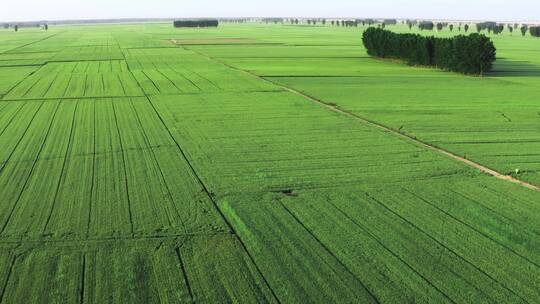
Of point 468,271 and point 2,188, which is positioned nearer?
point 468,271

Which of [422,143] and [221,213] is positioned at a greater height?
[422,143]

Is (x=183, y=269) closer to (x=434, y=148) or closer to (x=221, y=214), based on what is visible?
(x=221, y=214)

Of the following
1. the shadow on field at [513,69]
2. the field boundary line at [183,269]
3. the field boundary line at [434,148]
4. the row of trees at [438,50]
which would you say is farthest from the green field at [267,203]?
the shadow on field at [513,69]

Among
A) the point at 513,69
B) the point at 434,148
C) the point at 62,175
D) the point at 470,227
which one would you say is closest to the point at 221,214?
the point at 470,227

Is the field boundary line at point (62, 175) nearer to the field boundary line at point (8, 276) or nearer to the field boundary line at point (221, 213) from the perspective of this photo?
the field boundary line at point (8, 276)

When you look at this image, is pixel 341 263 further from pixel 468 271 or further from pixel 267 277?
pixel 468 271

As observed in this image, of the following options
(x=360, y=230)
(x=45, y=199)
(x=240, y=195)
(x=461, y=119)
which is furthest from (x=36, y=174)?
(x=461, y=119)
